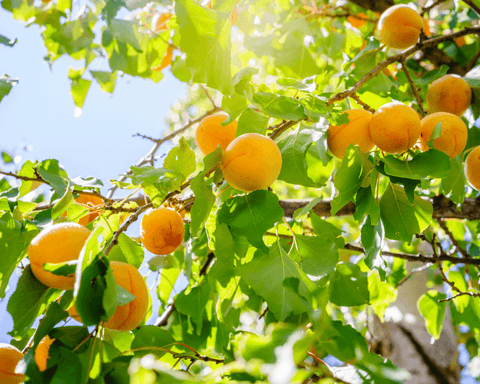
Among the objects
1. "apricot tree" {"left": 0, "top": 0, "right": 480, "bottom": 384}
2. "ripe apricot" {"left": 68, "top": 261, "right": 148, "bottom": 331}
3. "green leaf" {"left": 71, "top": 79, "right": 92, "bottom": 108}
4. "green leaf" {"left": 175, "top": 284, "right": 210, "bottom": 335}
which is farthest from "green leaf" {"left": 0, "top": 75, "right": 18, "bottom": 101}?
"green leaf" {"left": 175, "top": 284, "right": 210, "bottom": 335}

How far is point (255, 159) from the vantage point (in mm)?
872

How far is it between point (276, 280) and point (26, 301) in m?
0.61

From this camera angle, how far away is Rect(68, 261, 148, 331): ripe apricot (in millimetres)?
848

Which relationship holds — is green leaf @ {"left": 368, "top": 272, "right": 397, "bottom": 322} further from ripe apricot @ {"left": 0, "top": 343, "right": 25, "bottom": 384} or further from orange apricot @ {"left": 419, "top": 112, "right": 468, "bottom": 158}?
ripe apricot @ {"left": 0, "top": 343, "right": 25, "bottom": 384}

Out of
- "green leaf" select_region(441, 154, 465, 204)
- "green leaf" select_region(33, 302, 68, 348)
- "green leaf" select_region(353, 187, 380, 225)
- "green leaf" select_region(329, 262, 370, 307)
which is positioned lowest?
"green leaf" select_region(329, 262, 370, 307)

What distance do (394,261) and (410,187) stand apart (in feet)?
4.11

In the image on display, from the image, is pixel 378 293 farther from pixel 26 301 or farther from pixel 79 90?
pixel 79 90

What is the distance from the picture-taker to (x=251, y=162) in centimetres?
87

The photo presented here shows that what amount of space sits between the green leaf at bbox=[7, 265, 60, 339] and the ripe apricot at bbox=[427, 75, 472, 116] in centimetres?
148

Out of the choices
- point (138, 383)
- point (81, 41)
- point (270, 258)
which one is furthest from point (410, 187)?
point (81, 41)

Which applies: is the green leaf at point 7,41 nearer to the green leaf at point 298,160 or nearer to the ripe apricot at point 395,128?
the green leaf at point 298,160

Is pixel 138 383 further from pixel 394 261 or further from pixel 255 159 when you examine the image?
pixel 394 261

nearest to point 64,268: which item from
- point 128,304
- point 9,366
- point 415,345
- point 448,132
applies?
point 128,304

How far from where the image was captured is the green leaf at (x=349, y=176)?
3.16 feet
